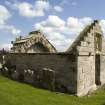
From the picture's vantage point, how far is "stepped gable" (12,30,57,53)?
3291 cm

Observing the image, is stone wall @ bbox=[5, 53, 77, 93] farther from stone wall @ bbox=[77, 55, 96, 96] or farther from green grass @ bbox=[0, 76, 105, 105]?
green grass @ bbox=[0, 76, 105, 105]

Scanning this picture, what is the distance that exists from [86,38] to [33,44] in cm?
1072

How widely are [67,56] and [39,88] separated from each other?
349 cm

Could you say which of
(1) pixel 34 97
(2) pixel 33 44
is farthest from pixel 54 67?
(2) pixel 33 44

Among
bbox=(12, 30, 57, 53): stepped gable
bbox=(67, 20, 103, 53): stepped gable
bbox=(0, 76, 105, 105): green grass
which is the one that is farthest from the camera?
bbox=(12, 30, 57, 53): stepped gable

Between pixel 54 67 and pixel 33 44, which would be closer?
pixel 54 67

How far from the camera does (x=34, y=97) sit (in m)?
19.4

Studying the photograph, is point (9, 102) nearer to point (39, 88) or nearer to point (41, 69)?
point (39, 88)

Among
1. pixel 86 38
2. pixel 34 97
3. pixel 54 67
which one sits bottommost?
pixel 34 97

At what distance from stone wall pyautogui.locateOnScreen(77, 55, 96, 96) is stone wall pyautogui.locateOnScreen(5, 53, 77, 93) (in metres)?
0.49

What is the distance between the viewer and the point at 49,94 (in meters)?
21.0

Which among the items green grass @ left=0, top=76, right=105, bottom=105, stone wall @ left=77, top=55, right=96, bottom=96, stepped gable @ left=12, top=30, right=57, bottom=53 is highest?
stepped gable @ left=12, top=30, right=57, bottom=53

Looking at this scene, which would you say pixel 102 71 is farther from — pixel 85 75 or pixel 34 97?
pixel 34 97

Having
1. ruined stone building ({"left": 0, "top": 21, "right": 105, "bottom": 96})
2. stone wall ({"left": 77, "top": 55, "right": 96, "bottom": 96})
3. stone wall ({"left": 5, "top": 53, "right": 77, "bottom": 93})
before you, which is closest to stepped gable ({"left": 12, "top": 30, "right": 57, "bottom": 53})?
ruined stone building ({"left": 0, "top": 21, "right": 105, "bottom": 96})
